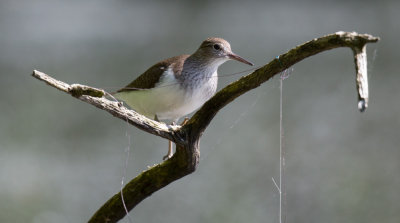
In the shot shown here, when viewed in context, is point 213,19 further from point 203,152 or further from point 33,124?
point 33,124

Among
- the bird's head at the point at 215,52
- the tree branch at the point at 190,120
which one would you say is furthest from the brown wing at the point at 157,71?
the tree branch at the point at 190,120

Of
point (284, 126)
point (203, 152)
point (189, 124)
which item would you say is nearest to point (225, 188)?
point (203, 152)

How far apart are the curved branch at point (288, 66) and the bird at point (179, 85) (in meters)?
0.58

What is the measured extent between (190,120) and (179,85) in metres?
0.60

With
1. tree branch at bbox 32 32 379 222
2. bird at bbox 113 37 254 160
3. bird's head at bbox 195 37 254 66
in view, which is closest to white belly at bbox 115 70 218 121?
bird at bbox 113 37 254 160

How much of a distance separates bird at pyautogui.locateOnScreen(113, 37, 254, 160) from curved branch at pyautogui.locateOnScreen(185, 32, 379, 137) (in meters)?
0.58

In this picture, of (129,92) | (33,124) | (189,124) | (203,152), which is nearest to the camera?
(189,124)

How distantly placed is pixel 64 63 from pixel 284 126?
197cm

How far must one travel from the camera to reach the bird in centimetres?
261

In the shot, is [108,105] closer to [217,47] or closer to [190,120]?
[190,120]

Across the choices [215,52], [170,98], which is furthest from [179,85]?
[215,52]

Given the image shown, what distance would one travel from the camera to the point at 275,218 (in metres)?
4.33

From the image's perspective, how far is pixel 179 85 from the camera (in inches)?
103

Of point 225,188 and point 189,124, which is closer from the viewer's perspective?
point 189,124
